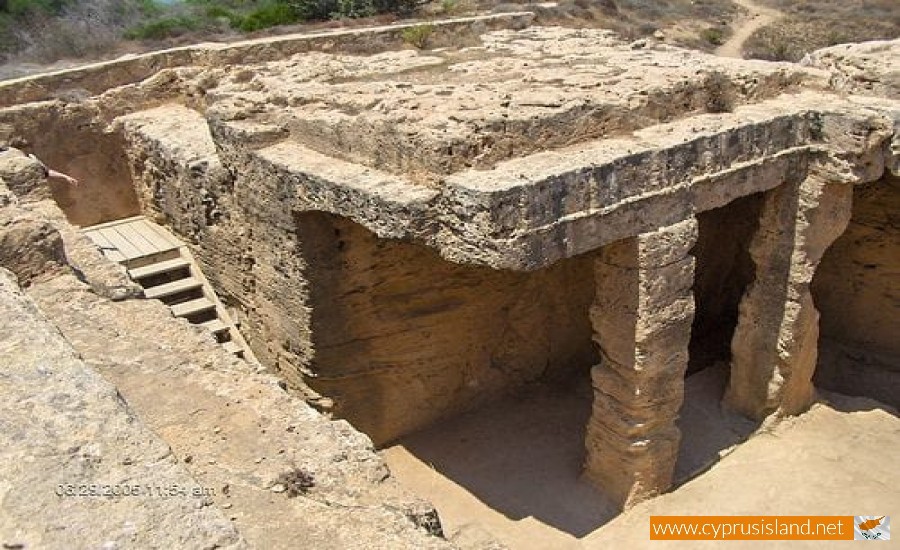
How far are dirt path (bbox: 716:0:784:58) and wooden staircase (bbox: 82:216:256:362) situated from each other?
16.3 metres

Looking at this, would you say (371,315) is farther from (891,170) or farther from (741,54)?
(741,54)

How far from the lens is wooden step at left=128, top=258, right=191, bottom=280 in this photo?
745 centimetres

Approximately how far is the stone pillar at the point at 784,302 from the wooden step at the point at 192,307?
4.93 metres

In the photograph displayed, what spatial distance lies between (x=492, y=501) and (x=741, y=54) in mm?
17100

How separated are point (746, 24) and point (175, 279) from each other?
70.1 ft

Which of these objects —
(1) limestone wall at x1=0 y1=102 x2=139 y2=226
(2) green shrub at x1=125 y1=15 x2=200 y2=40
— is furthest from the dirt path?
(1) limestone wall at x1=0 y1=102 x2=139 y2=226

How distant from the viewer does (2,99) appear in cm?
883

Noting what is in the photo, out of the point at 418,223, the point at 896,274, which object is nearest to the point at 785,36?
the point at 896,274

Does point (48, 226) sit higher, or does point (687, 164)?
point (48, 226)

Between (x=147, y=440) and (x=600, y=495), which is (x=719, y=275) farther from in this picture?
(x=147, y=440)

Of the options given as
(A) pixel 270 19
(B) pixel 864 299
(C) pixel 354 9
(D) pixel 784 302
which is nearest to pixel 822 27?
(C) pixel 354 9

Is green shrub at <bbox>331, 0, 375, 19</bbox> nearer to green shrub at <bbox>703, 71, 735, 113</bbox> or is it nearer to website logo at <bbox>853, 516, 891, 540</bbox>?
green shrub at <bbox>703, 71, 735, 113</bbox>

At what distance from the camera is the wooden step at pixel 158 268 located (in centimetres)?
745

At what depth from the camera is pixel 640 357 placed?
19.9ft
